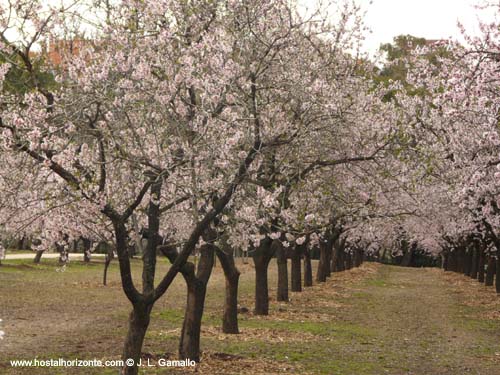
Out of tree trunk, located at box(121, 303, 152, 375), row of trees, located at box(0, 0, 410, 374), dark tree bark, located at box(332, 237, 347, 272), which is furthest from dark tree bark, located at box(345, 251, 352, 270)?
tree trunk, located at box(121, 303, 152, 375)

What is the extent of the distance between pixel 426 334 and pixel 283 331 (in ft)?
15.9

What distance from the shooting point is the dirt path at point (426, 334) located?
16.1 meters

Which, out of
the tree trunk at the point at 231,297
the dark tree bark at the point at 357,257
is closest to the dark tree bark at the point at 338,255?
the dark tree bark at the point at 357,257

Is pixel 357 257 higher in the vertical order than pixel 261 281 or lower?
higher

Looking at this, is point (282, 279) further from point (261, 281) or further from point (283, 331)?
point (283, 331)

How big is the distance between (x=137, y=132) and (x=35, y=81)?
5.93 feet

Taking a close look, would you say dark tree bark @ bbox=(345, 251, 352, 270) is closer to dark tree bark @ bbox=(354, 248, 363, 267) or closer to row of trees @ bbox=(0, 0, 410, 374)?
Result: dark tree bark @ bbox=(354, 248, 363, 267)

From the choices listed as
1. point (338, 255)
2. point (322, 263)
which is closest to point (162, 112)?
point (322, 263)

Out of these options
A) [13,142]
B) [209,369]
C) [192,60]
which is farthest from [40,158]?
[209,369]

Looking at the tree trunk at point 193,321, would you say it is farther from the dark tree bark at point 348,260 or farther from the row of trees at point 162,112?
the dark tree bark at point 348,260

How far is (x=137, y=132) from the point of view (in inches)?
438

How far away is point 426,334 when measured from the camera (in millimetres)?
21406

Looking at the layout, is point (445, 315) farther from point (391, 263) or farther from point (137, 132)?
point (391, 263)

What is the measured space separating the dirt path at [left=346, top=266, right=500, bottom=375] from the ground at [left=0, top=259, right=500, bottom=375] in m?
0.03
